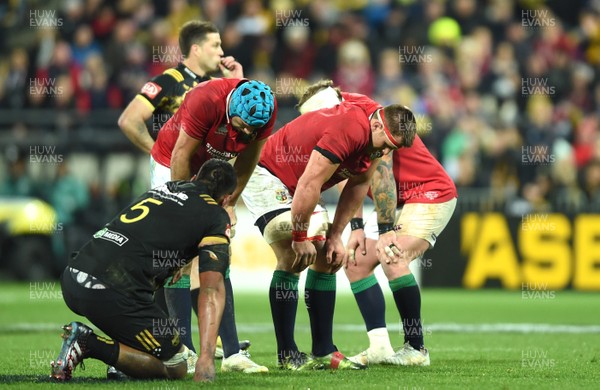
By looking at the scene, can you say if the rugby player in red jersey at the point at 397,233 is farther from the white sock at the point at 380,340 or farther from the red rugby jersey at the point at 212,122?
the red rugby jersey at the point at 212,122

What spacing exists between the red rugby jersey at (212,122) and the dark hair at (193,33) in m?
1.82

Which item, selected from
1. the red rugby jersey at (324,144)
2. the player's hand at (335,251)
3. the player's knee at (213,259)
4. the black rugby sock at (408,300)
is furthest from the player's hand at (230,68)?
the player's knee at (213,259)

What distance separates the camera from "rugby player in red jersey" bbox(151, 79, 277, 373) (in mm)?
8250

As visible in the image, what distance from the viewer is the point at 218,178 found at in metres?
7.73

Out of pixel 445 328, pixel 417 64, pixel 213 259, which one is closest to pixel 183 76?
pixel 213 259

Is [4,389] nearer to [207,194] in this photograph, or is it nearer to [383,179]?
[207,194]

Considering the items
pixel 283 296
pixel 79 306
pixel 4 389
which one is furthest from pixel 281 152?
pixel 4 389

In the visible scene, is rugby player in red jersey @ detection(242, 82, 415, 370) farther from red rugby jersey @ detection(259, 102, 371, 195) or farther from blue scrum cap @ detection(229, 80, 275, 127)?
blue scrum cap @ detection(229, 80, 275, 127)

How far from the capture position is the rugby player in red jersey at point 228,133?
8.25 metres

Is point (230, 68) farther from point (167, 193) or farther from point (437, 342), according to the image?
point (437, 342)

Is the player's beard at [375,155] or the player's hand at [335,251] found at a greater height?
the player's beard at [375,155]

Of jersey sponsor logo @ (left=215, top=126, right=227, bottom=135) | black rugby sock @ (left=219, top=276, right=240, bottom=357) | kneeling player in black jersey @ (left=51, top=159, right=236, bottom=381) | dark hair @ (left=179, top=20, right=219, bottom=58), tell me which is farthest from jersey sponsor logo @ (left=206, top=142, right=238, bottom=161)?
dark hair @ (left=179, top=20, right=219, bottom=58)

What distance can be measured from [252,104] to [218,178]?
0.75 metres

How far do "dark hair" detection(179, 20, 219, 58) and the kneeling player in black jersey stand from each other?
312cm
